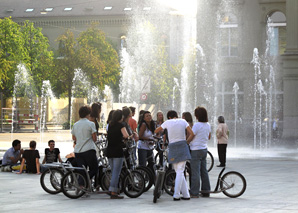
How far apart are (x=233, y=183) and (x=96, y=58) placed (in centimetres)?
5490

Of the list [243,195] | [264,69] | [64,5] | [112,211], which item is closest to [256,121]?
[264,69]

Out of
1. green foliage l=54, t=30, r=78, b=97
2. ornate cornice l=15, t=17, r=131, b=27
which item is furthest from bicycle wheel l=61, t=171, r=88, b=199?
ornate cornice l=15, t=17, r=131, b=27

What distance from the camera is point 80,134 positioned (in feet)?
45.5

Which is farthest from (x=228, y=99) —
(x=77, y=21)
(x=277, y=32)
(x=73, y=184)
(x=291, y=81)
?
(x=77, y=21)

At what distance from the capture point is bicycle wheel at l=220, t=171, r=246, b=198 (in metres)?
14.0

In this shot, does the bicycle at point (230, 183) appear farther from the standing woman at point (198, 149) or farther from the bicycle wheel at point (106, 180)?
the bicycle wheel at point (106, 180)

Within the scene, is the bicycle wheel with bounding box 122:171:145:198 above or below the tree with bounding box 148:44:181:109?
below

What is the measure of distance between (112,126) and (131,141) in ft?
1.99

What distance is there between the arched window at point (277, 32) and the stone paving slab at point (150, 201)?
2856cm

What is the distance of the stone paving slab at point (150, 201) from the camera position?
1205 centimetres

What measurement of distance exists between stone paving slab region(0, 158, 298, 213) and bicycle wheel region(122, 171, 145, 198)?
139 millimetres

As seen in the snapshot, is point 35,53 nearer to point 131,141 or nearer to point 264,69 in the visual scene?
point 264,69

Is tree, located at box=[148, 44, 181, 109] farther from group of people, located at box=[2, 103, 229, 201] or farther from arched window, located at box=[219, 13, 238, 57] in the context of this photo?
group of people, located at box=[2, 103, 229, 201]

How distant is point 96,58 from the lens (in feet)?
224
